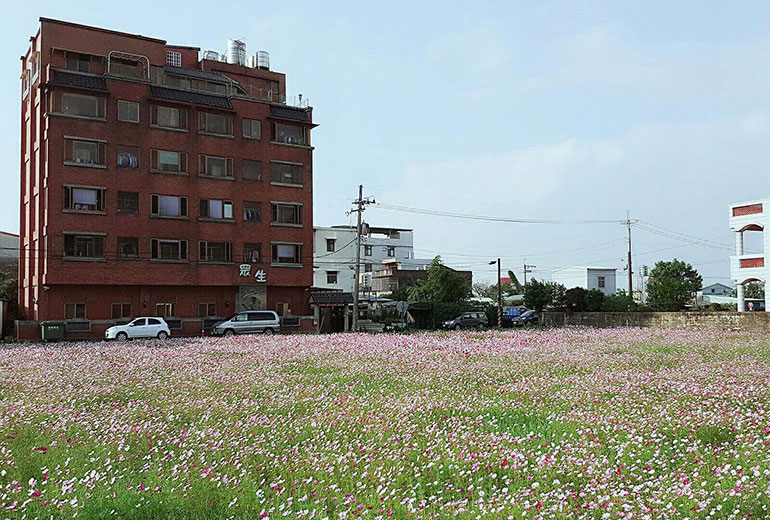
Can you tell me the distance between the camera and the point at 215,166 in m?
49.8

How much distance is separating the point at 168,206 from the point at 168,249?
3.04 meters

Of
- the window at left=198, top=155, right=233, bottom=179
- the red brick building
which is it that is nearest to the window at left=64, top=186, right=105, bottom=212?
the red brick building

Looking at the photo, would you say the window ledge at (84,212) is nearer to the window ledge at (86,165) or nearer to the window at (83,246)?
the window at (83,246)

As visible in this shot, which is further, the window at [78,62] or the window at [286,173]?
the window at [286,173]

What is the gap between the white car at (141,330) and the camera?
41156 millimetres

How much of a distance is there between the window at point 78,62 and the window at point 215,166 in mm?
9556

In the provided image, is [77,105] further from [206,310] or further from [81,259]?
[206,310]

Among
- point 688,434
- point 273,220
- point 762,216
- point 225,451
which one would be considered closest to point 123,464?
point 225,451

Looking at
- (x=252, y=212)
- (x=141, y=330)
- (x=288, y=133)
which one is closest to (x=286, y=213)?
(x=252, y=212)

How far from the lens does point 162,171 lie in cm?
4750

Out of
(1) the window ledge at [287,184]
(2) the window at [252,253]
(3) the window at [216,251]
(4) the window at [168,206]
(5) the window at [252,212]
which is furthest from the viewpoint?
(1) the window ledge at [287,184]

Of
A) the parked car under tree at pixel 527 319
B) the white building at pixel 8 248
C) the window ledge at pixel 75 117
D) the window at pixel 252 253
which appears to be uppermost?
the window ledge at pixel 75 117

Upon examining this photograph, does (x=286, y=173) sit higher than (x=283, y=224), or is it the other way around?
(x=286, y=173)

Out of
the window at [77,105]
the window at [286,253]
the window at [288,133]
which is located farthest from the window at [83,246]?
the window at [288,133]
